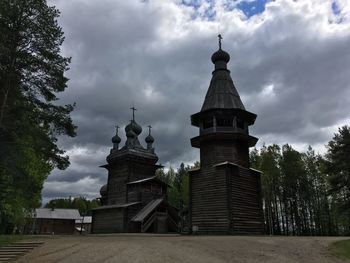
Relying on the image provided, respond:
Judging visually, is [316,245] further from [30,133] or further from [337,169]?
[337,169]

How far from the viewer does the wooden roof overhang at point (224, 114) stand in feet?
94.3

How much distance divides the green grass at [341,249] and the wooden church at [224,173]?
9.15 meters

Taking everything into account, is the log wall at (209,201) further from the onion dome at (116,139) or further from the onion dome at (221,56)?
the onion dome at (116,139)

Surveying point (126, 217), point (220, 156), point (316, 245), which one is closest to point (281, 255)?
point (316, 245)

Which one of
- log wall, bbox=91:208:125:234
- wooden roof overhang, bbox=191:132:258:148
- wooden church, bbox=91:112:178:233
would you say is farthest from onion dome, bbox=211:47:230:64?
log wall, bbox=91:208:125:234

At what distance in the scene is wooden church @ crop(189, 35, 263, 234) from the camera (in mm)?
25719

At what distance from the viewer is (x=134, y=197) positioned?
3903 cm

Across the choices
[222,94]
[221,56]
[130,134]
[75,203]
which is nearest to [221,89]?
[222,94]

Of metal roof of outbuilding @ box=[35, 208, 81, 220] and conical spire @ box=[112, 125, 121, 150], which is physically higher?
conical spire @ box=[112, 125, 121, 150]

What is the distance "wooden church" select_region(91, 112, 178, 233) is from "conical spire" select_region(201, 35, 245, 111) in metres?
14.0

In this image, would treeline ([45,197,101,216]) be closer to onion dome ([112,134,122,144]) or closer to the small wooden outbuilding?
the small wooden outbuilding

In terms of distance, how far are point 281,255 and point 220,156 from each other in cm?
1426

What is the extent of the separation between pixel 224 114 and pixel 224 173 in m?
5.41

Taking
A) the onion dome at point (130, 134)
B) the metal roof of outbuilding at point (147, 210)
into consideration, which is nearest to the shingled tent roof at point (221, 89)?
the metal roof of outbuilding at point (147, 210)
